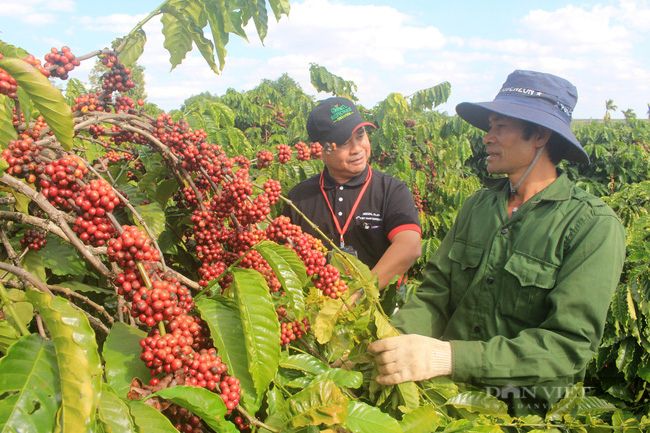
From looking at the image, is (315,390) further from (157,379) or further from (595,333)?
(595,333)

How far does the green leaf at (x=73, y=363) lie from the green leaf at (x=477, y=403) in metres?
1.05

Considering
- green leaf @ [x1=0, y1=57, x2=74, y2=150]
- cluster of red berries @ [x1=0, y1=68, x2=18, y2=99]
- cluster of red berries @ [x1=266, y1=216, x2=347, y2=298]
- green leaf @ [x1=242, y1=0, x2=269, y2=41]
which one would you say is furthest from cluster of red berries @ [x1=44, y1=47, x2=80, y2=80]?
cluster of red berries @ [x1=266, y1=216, x2=347, y2=298]

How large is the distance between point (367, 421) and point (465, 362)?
30.0 inches

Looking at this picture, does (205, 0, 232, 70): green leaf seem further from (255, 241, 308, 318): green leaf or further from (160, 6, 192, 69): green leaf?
(255, 241, 308, 318): green leaf

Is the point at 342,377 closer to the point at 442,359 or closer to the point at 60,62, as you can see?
the point at 442,359

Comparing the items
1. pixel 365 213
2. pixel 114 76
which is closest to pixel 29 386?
pixel 114 76

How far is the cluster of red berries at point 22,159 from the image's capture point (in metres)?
1.25

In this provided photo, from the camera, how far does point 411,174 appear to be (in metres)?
8.05

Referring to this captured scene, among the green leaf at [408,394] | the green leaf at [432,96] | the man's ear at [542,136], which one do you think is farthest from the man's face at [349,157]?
the green leaf at [432,96]

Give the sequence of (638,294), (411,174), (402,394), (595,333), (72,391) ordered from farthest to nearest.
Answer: (411,174) → (638,294) → (595,333) → (402,394) → (72,391)

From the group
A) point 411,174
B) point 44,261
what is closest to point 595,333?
point 44,261

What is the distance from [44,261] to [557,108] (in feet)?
7.28

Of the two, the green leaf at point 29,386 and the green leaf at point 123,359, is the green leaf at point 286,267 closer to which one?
the green leaf at point 123,359

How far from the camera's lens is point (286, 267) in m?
1.38
